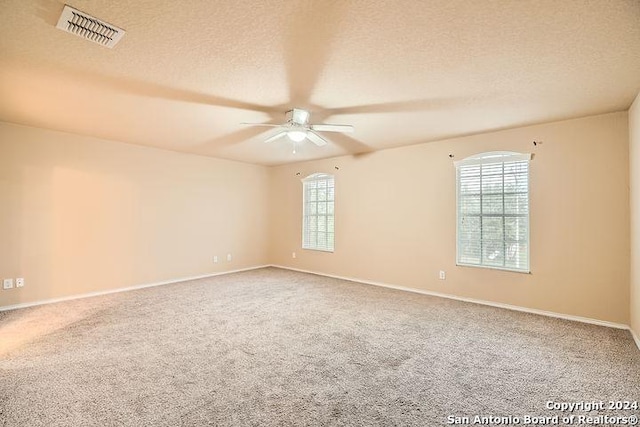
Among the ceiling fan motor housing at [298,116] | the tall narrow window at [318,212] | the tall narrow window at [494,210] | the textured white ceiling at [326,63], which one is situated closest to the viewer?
the textured white ceiling at [326,63]

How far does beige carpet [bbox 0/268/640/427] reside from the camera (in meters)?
1.90

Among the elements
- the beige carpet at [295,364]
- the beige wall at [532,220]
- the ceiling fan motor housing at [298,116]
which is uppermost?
the ceiling fan motor housing at [298,116]

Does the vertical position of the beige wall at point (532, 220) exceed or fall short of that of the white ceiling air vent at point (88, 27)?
it falls short

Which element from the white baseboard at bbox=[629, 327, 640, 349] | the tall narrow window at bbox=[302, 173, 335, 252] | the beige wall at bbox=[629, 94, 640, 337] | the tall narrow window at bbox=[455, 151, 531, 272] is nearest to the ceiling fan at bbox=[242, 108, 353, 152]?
the tall narrow window at bbox=[455, 151, 531, 272]

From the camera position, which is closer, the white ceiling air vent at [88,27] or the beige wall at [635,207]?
the white ceiling air vent at [88,27]

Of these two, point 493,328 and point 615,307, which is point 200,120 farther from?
point 615,307

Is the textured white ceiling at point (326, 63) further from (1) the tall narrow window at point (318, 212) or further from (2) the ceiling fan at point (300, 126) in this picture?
(1) the tall narrow window at point (318, 212)

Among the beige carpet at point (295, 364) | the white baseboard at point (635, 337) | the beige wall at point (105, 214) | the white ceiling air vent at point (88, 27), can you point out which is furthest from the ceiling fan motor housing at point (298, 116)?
the white baseboard at point (635, 337)

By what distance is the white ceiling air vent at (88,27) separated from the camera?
1774mm

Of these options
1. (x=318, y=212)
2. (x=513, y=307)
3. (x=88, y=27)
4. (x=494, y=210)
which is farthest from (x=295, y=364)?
(x=318, y=212)

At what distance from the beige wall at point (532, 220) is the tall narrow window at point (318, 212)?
232 mm

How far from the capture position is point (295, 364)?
249 cm

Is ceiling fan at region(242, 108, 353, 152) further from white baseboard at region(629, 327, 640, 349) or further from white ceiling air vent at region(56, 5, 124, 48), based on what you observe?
white baseboard at region(629, 327, 640, 349)

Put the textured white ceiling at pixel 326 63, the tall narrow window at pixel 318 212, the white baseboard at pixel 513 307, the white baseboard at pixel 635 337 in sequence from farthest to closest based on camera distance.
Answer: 1. the tall narrow window at pixel 318 212
2. the white baseboard at pixel 513 307
3. the white baseboard at pixel 635 337
4. the textured white ceiling at pixel 326 63
